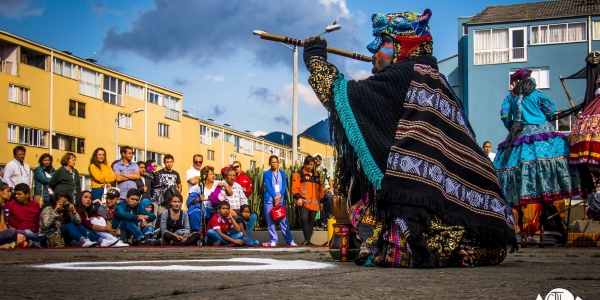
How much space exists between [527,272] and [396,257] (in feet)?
3.03

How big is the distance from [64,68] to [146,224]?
130 feet

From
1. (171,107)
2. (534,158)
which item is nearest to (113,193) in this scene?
(534,158)

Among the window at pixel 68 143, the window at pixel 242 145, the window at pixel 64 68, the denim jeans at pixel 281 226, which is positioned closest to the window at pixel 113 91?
the window at pixel 64 68

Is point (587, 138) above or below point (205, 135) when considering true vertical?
below

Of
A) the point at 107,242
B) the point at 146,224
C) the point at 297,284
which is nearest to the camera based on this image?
the point at 297,284

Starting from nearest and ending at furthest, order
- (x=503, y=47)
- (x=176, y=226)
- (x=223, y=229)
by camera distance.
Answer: (x=223, y=229) → (x=176, y=226) → (x=503, y=47)

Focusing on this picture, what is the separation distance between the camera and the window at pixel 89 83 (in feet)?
172

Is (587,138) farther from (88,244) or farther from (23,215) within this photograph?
(23,215)

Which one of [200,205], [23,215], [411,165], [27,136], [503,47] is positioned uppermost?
[503,47]

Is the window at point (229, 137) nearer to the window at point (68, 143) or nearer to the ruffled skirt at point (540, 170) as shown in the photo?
the window at point (68, 143)

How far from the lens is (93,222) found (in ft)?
42.8

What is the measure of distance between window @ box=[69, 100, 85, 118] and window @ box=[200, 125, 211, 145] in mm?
23421

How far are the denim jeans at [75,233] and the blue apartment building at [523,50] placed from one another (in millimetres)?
34075

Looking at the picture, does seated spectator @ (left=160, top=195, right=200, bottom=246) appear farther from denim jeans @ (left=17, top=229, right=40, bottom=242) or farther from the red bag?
denim jeans @ (left=17, top=229, right=40, bottom=242)
